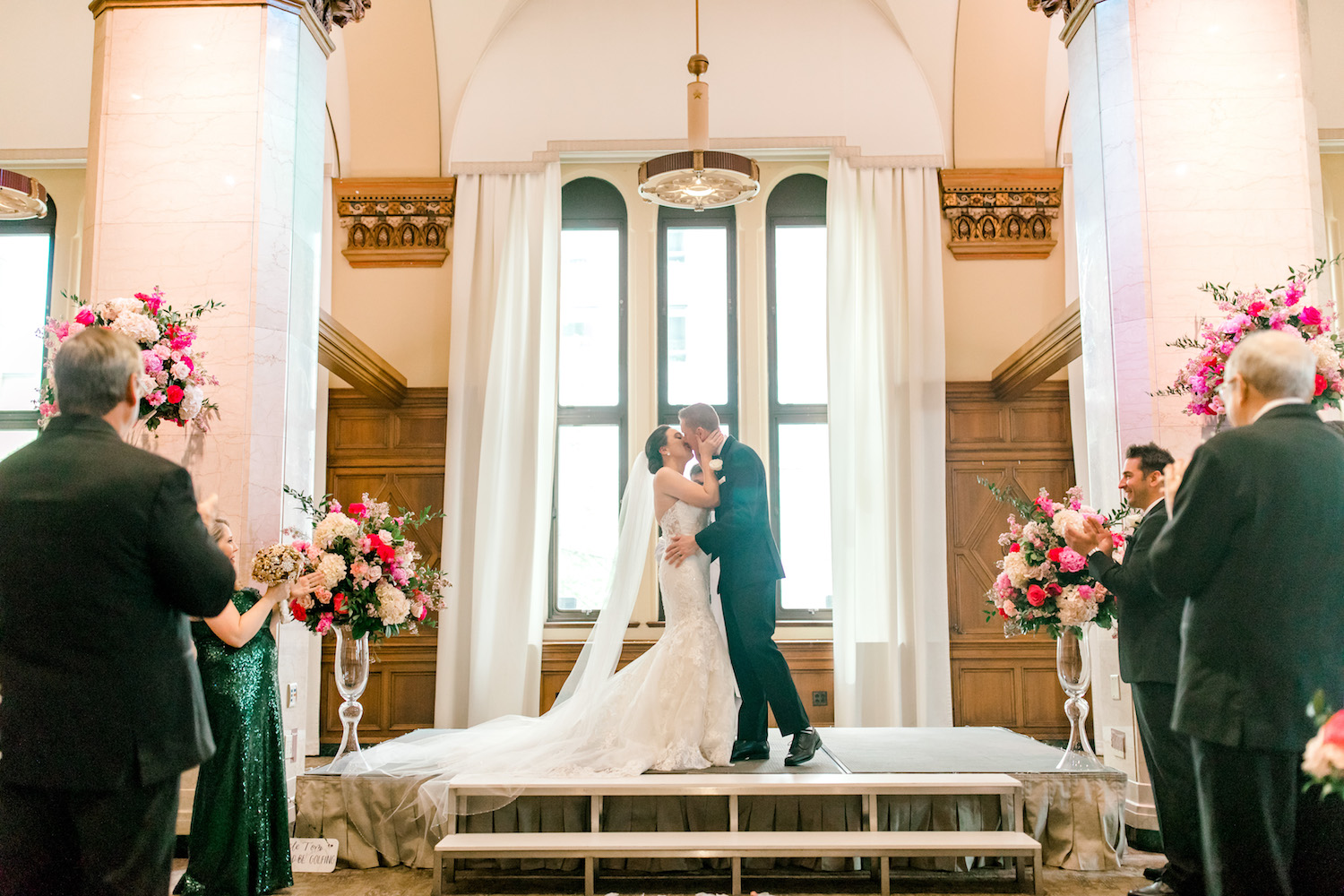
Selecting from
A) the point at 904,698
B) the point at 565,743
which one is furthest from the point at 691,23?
the point at 565,743

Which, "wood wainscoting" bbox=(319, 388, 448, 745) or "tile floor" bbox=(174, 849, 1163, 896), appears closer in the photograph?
"tile floor" bbox=(174, 849, 1163, 896)

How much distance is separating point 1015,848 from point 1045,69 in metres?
7.03

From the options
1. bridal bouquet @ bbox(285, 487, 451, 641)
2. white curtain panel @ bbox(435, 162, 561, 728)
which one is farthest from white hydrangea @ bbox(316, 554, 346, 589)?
white curtain panel @ bbox(435, 162, 561, 728)

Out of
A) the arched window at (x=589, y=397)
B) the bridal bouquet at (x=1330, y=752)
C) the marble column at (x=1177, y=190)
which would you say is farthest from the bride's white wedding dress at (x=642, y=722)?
the arched window at (x=589, y=397)

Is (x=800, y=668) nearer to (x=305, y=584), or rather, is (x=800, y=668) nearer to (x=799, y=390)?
(x=799, y=390)

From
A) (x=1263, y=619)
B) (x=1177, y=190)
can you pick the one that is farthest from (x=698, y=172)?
(x=1263, y=619)

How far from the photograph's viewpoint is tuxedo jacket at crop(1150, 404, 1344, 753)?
8.59ft

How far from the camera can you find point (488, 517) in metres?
8.55

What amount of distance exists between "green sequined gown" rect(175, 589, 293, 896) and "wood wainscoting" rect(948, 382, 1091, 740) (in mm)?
5726

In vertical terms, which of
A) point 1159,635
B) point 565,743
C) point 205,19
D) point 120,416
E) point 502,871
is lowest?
point 502,871

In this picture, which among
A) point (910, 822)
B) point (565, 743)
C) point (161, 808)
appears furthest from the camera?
point (565, 743)

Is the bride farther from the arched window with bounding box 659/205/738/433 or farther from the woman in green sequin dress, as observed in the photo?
the arched window with bounding box 659/205/738/433

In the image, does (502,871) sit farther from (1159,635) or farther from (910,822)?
(1159,635)

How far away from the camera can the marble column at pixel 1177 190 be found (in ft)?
17.4
